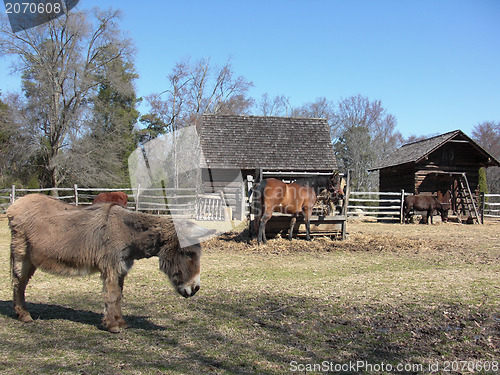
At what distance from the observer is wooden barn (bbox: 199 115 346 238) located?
2175 cm

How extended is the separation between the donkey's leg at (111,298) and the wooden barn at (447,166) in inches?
845

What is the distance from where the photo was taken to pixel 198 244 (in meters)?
4.01

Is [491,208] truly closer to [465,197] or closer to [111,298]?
[465,197]

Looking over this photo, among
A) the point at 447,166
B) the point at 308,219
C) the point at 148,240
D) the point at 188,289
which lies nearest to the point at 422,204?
the point at 447,166

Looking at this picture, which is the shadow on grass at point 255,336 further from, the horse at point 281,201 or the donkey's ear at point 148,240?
the horse at point 281,201

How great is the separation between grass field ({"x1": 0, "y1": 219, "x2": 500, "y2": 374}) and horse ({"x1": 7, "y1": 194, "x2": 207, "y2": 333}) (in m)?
0.50

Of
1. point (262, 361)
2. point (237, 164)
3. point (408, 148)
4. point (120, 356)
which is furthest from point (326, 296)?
point (408, 148)

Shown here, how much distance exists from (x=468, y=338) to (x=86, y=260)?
4280 millimetres

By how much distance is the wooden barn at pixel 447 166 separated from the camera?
22.3 meters

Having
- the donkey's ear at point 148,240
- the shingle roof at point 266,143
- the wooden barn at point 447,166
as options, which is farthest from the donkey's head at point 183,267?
the wooden barn at point 447,166

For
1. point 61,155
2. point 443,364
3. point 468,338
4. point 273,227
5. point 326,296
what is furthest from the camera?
point 61,155

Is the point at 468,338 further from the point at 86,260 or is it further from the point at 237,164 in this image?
the point at 237,164

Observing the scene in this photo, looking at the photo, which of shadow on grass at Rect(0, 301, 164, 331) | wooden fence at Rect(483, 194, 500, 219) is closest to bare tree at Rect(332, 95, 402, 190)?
wooden fence at Rect(483, 194, 500, 219)

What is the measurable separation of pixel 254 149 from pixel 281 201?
40.1ft
